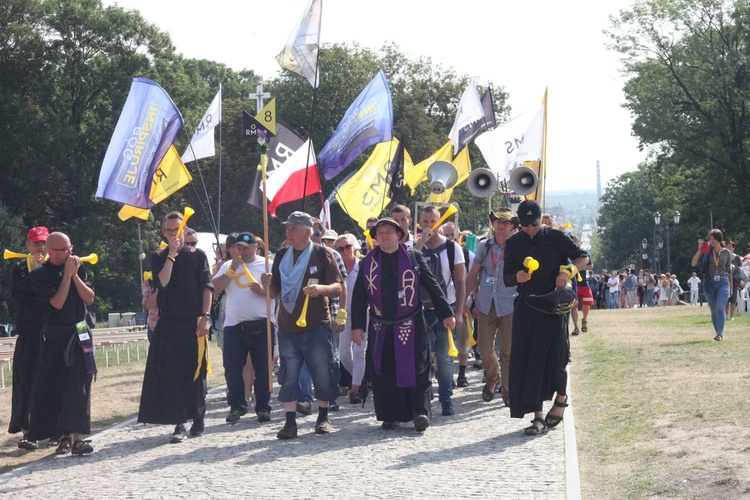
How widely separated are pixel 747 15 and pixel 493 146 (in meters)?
33.4

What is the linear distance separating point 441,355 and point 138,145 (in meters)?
6.00

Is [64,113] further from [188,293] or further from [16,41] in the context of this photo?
[188,293]

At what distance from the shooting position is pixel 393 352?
10227mm

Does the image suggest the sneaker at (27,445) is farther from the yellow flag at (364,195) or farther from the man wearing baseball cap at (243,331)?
the yellow flag at (364,195)

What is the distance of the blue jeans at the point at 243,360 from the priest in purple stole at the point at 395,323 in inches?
58.5

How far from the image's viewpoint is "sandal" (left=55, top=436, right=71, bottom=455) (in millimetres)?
9703

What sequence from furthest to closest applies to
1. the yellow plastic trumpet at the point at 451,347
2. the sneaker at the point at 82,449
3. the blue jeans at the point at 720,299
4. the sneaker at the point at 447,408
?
the blue jeans at the point at 720,299
the sneaker at the point at 447,408
the yellow plastic trumpet at the point at 451,347
the sneaker at the point at 82,449

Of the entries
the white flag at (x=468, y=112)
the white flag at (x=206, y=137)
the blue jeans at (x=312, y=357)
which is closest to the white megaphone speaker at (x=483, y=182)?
the blue jeans at (x=312, y=357)

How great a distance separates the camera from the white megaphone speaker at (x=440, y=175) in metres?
15.3

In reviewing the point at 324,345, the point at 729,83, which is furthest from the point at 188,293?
the point at 729,83

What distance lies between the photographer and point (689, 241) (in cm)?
7388

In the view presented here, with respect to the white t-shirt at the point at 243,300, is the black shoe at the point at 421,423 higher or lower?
lower

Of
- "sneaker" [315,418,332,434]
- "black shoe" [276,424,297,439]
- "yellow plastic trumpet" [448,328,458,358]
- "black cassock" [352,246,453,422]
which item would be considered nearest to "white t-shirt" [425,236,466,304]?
"yellow plastic trumpet" [448,328,458,358]

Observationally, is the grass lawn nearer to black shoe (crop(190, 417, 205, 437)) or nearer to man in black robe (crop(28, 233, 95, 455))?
black shoe (crop(190, 417, 205, 437))
